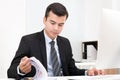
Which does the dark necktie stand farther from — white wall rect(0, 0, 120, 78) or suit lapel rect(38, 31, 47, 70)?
white wall rect(0, 0, 120, 78)

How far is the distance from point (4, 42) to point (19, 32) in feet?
0.78

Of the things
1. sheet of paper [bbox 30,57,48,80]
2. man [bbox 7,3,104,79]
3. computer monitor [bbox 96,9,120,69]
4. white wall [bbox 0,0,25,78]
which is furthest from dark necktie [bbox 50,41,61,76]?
white wall [bbox 0,0,25,78]

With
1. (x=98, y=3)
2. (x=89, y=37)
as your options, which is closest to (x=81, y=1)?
(x=98, y=3)

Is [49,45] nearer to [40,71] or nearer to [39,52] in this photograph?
[39,52]

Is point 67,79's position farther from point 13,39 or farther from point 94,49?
point 94,49

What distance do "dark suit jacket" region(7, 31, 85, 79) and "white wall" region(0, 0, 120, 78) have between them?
3.69ft

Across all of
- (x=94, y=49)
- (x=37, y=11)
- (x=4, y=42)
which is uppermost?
(x=37, y=11)

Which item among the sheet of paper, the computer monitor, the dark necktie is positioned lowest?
the dark necktie

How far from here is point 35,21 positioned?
3.42m

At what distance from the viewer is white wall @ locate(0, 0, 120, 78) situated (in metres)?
2.96

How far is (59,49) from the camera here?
1990mm

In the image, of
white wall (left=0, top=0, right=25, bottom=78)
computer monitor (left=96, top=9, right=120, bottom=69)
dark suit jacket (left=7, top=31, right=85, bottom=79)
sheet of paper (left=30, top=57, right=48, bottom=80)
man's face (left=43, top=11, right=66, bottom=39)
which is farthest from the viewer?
white wall (left=0, top=0, right=25, bottom=78)

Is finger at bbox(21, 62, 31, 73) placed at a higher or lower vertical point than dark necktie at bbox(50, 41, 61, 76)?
higher

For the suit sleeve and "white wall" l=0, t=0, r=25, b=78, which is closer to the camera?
the suit sleeve
